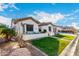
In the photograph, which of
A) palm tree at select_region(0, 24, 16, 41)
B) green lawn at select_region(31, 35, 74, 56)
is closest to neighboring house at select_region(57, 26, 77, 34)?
green lawn at select_region(31, 35, 74, 56)

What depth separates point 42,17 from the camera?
98.7 inches

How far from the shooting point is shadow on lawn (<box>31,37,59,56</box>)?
97.0 inches

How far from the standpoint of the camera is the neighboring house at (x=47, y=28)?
253 cm

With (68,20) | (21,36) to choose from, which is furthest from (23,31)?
(68,20)

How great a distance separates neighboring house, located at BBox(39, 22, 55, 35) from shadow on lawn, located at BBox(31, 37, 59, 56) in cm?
12

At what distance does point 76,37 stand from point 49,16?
42 cm

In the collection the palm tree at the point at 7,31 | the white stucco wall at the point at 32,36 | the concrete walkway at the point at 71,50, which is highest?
the palm tree at the point at 7,31

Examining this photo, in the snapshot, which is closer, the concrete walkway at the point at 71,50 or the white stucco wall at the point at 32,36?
the concrete walkway at the point at 71,50

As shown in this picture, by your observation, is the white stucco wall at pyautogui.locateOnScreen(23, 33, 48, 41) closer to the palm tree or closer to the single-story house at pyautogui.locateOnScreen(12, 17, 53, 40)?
the single-story house at pyautogui.locateOnScreen(12, 17, 53, 40)

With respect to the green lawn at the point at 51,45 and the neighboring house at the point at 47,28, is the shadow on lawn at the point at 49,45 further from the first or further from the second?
the neighboring house at the point at 47,28

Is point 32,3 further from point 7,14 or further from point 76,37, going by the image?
point 76,37

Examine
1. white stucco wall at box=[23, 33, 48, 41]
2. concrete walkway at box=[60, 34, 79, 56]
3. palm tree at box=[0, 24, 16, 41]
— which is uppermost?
palm tree at box=[0, 24, 16, 41]

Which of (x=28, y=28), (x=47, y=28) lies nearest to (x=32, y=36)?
(x=28, y=28)

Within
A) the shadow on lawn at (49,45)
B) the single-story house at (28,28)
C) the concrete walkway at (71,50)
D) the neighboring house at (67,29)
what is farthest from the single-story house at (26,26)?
the concrete walkway at (71,50)
